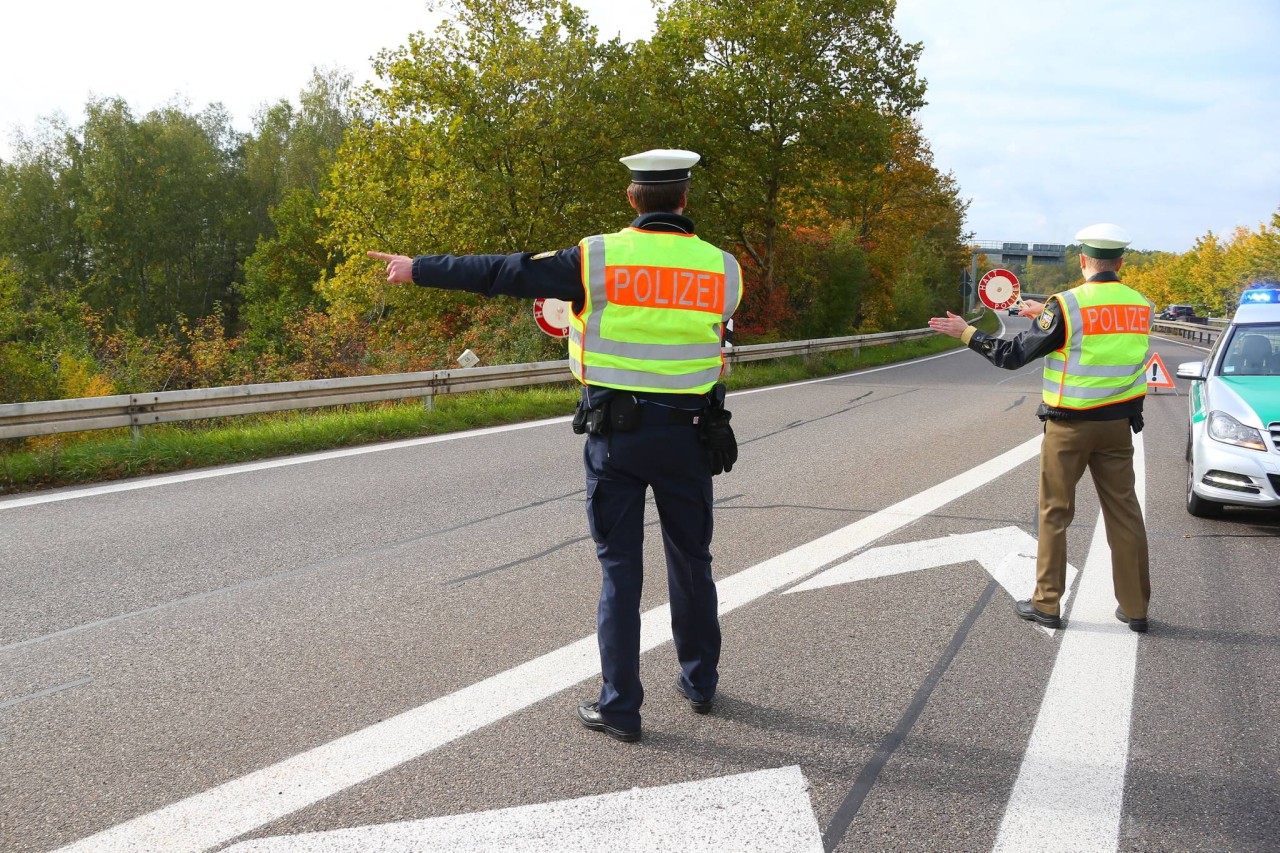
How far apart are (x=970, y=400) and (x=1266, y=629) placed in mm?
12468

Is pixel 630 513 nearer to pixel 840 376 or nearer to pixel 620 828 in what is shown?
pixel 620 828

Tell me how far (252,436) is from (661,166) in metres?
7.72

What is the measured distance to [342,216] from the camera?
90.6 ft

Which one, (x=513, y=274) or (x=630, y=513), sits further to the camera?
(x=630, y=513)

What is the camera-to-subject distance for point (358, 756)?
3309 millimetres

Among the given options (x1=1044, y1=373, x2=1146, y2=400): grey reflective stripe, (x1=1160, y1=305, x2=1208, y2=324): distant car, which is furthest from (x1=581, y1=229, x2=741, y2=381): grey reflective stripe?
(x1=1160, y1=305, x2=1208, y2=324): distant car

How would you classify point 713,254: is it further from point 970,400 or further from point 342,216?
point 342,216

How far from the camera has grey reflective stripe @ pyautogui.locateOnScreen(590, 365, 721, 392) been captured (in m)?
3.47

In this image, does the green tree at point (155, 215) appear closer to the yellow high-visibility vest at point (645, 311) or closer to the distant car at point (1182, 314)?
the yellow high-visibility vest at point (645, 311)

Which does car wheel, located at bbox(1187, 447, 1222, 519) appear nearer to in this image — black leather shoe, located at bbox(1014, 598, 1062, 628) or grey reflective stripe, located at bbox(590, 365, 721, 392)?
black leather shoe, located at bbox(1014, 598, 1062, 628)

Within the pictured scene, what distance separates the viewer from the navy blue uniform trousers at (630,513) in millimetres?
3484

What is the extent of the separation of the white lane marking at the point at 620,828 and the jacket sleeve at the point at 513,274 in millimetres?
1721

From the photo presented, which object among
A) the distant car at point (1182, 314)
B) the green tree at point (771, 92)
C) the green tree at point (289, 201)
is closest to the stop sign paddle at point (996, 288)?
the green tree at point (771, 92)

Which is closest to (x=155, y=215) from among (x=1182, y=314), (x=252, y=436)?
(x=252, y=436)
